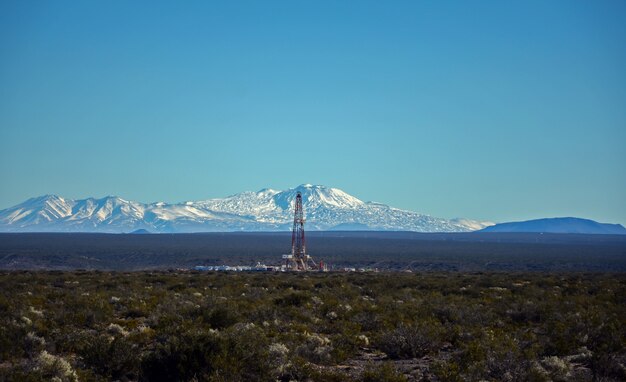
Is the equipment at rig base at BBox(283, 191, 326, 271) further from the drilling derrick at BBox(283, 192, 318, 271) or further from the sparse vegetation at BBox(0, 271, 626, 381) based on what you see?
the sparse vegetation at BBox(0, 271, 626, 381)

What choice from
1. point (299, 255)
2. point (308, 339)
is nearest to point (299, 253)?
point (299, 255)

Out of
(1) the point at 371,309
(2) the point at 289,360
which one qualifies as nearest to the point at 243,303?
(1) the point at 371,309

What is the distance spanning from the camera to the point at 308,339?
54.8 feet

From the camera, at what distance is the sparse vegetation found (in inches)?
499

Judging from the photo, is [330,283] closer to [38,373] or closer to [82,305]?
[82,305]

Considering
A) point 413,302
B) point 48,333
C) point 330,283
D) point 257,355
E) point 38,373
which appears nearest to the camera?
point 38,373

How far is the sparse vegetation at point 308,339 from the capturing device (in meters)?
12.7

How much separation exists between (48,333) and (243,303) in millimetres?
8253

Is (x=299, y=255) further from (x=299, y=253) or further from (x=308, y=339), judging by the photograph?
(x=308, y=339)

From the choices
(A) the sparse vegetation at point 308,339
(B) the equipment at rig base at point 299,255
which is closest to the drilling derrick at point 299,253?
(B) the equipment at rig base at point 299,255

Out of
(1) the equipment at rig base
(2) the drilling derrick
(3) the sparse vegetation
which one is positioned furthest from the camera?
(2) the drilling derrick

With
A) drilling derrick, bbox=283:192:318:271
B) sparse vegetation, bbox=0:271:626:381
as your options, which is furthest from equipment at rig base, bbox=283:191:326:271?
sparse vegetation, bbox=0:271:626:381

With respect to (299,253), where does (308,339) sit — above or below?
below

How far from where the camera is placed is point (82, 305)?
2188 centimetres
